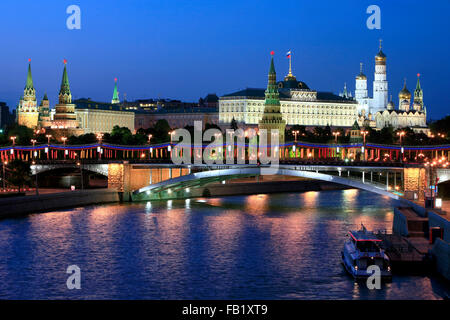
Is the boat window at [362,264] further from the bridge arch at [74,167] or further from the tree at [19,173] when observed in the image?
the bridge arch at [74,167]

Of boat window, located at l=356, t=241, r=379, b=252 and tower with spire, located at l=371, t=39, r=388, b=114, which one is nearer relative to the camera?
boat window, located at l=356, t=241, r=379, b=252

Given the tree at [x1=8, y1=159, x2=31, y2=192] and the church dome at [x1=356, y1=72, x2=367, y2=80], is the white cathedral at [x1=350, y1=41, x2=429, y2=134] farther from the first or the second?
the tree at [x1=8, y1=159, x2=31, y2=192]

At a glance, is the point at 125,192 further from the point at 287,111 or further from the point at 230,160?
the point at 287,111

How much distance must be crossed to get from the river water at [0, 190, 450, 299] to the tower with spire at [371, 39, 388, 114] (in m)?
115

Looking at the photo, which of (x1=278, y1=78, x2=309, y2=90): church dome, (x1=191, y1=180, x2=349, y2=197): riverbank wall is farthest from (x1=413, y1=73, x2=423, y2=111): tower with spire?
(x1=191, y1=180, x2=349, y2=197): riverbank wall

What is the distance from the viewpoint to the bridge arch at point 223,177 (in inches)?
1861

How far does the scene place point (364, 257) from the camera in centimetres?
2941

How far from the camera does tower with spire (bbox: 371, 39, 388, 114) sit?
164875 millimetres

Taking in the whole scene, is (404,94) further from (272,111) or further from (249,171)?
(249,171)

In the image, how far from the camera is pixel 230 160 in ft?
182

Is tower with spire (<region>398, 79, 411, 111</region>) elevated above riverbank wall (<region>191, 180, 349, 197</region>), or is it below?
above

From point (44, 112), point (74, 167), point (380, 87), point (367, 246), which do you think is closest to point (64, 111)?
point (44, 112)

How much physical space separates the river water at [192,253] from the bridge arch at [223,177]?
156 cm

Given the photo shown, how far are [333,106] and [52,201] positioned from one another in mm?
107300
